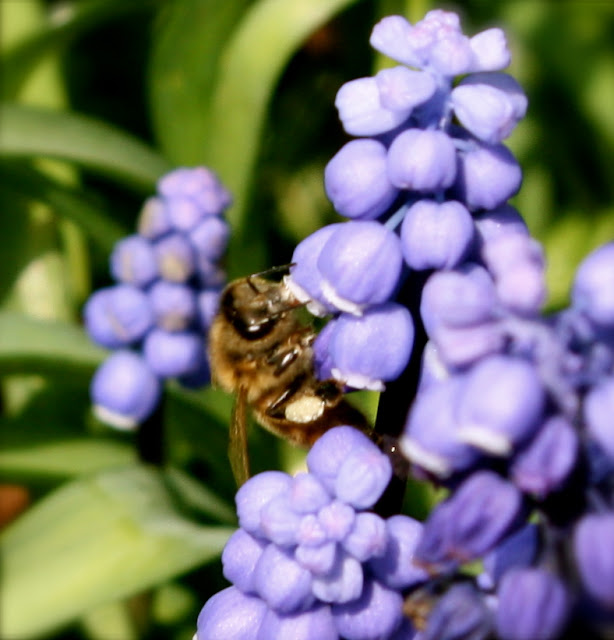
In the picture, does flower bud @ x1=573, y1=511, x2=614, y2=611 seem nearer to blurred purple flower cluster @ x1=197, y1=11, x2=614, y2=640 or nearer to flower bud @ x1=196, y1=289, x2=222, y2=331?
blurred purple flower cluster @ x1=197, y1=11, x2=614, y2=640

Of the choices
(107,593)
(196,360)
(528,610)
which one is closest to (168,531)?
(107,593)

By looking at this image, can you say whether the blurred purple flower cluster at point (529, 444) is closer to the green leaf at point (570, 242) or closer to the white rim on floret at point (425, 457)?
the white rim on floret at point (425, 457)

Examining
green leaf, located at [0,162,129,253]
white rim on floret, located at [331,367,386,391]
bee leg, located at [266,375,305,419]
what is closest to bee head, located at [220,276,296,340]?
bee leg, located at [266,375,305,419]

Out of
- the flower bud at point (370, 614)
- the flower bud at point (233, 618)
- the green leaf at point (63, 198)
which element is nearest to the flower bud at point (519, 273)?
the flower bud at point (370, 614)

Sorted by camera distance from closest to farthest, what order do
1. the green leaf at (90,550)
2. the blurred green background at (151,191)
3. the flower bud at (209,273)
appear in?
the green leaf at (90,550) → the blurred green background at (151,191) → the flower bud at (209,273)

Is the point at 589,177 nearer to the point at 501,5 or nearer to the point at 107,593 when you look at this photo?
the point at 501,5

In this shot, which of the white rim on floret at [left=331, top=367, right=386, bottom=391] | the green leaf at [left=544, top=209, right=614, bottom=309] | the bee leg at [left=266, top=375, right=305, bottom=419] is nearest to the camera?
the white rim on floret at [left=331, top=367, right=386, bottom=391]

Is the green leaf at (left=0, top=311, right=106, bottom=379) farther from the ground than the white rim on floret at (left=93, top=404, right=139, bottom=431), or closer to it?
farther from the ground
